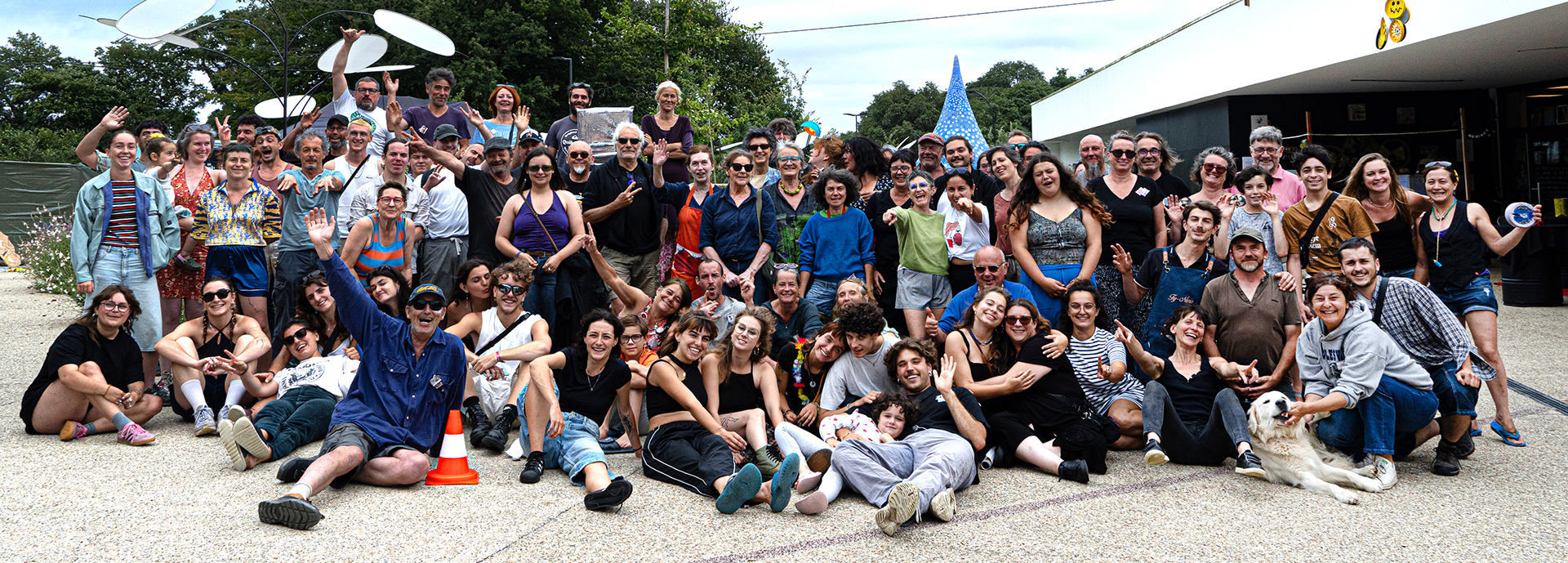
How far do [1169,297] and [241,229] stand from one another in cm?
630

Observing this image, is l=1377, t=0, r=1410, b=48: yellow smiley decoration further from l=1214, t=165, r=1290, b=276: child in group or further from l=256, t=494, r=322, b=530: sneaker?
l=256, t=494, r=322, b=530: sneaker

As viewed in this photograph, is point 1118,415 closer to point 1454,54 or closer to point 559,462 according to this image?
point 559,462

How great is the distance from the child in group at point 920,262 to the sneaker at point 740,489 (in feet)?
7.93

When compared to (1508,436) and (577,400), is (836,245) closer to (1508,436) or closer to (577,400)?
(577,400)

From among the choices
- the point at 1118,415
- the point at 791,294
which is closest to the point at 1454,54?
the point at 1118,415

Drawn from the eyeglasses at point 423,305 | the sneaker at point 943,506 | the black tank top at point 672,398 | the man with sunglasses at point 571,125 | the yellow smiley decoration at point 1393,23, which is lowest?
the sneaker at point 943,506

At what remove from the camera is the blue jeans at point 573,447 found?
15.7ft

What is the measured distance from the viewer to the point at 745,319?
5.23 metres

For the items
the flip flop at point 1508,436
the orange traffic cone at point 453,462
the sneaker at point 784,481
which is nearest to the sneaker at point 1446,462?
the flip flop at point 1508,436

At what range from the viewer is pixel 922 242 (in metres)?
6.45

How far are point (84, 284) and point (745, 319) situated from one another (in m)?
4.64

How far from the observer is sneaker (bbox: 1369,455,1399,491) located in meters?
4.59

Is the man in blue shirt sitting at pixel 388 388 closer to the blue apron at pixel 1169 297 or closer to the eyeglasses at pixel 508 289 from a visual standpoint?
the eyeglasses at pixel 508 289

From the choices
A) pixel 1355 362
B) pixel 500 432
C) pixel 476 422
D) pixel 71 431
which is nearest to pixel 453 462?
pixel 500 432
